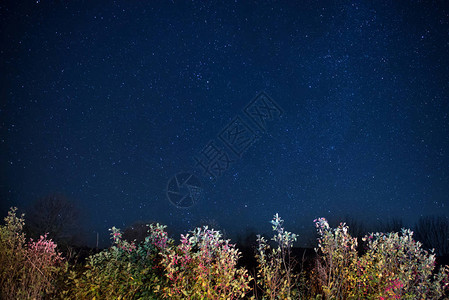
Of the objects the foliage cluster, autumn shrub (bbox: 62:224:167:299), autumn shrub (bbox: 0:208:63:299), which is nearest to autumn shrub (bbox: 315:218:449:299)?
the foliage cluster

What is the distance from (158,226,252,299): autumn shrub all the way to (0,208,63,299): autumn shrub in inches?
92.2

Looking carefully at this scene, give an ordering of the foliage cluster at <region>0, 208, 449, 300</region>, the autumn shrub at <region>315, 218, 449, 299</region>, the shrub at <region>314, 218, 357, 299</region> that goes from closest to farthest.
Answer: the foliage cluster at <region>0, 208, 449, 300</region> → the autumn shrub at <region>315, 218, 449, 299</region> → the shrub at <region>314, 218, 357, 299</region>

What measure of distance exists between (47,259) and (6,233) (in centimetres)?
237

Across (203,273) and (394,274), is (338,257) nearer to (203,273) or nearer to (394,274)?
(394,274)

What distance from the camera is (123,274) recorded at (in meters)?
4.91

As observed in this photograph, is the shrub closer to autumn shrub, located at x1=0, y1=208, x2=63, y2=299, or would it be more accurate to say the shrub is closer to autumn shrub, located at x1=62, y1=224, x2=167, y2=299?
autumn shrub, located at x1=62, y1=224, x2=167, y2=299

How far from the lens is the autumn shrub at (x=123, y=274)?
15.3 feet

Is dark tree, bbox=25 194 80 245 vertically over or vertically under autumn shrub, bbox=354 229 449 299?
over

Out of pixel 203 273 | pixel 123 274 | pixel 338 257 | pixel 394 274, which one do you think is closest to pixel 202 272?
pixel 203 273

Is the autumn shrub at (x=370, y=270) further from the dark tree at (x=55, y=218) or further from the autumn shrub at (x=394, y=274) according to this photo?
the dark tree at (x=55, y=218)

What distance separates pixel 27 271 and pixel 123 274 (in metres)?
2.93

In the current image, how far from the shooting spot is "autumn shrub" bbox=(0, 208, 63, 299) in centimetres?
523

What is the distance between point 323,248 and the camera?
5.50 meters

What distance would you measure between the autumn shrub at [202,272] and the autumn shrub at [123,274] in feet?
1.19
